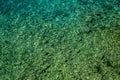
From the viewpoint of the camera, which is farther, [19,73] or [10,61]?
[10,61]

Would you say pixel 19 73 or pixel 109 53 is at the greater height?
pixel 109 53

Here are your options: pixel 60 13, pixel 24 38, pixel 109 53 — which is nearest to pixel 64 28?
pixel 60 13

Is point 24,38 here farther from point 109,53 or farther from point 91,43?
point 109,53

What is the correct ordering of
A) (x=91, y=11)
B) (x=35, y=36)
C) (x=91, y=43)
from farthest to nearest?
1. (x=91, y=11)
2. (x=35, y=36)
3. (x=91, y=43)

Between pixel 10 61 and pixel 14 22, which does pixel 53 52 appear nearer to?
pixel 10 61

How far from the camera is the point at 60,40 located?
6.49 ft

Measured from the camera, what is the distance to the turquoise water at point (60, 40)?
165 centimetres

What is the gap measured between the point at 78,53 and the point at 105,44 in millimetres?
278

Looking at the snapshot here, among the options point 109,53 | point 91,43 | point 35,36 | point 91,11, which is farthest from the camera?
point 91,11

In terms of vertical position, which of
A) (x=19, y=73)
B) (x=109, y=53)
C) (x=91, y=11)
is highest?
(x=91, y=11)

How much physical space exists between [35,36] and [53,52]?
1.21 ft

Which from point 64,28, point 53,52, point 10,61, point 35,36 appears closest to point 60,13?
point 64,28

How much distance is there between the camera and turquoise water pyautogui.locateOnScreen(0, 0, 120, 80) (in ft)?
5.42

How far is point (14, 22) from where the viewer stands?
2389mm
